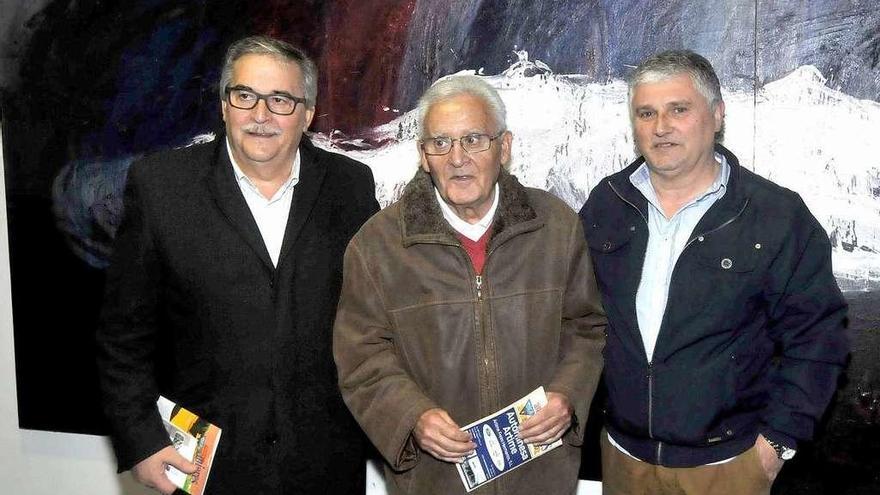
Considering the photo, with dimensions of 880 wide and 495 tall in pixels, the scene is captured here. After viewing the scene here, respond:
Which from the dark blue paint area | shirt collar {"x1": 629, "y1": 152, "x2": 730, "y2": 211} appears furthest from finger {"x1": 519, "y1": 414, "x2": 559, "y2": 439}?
the dark blue paint area

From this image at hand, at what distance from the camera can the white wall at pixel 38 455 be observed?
12.1ft

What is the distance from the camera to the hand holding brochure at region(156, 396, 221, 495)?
2355 millimetres

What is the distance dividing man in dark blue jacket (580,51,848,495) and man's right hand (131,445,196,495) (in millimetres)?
1289

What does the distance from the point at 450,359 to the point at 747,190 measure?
1000mm

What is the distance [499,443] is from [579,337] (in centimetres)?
41

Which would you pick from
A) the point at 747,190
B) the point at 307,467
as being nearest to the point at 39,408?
the point at 307,467

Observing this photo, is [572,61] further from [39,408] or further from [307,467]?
[39,408]

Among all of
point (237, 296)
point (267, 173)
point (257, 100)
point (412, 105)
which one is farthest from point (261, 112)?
point (412, 105)

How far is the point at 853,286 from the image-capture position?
282 cm

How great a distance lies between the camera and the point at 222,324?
2.33 m

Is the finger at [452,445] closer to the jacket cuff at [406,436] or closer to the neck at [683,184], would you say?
the jacket cuff at [406,436]

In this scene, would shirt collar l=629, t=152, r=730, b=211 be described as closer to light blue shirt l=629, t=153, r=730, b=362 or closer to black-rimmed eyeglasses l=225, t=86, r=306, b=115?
light blue shirt l=629, t=153, r=730, b=362

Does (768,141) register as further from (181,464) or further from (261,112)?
(181,464)

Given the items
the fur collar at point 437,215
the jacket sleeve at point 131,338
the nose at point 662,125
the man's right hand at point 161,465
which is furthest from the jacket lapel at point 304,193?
the nose at point 662,125
